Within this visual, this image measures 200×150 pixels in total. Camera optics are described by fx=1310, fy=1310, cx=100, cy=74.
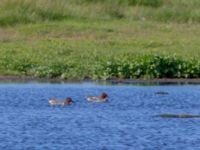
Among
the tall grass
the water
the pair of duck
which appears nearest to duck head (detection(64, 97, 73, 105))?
the pair of duck

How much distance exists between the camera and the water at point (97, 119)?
67.3ft

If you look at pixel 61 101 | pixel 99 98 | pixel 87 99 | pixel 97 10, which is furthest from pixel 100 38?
pixel 61 101

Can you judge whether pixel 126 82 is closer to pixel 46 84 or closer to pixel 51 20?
pixel 46 84

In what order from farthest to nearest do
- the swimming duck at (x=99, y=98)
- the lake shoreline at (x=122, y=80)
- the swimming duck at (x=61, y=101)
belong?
the lake shoreline at (x=122, y=80)
the swimming duck at (x=99, y=98)
the swimming duck at (x=61, y=101)

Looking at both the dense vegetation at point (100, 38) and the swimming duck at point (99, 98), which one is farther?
the dense vegetation at point (100, 38)

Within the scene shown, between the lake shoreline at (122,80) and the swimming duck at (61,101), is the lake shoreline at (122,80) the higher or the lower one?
the higher one

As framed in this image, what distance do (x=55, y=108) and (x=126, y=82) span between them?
4.90 m

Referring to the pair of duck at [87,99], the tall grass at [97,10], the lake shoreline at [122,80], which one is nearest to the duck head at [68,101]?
the pair of duck at [87,99]

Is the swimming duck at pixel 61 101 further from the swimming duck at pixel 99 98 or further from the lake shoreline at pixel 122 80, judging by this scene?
the lake shoreline at pixel 122 80

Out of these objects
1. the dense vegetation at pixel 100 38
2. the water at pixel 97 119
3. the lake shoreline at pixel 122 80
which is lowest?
the water at pixel 97 119

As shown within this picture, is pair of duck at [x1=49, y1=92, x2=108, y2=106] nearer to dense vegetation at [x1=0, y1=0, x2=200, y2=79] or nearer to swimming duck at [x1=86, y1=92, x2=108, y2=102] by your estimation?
swimming duck at [x1=86, y1=92, x2=108, y2=102]

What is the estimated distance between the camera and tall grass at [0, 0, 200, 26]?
3722 centimetres

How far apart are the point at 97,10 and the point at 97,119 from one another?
15.8 meters

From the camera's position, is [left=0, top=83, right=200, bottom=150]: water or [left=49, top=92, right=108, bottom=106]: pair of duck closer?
[left=0, top=83, right=200, bottom=150]: water
